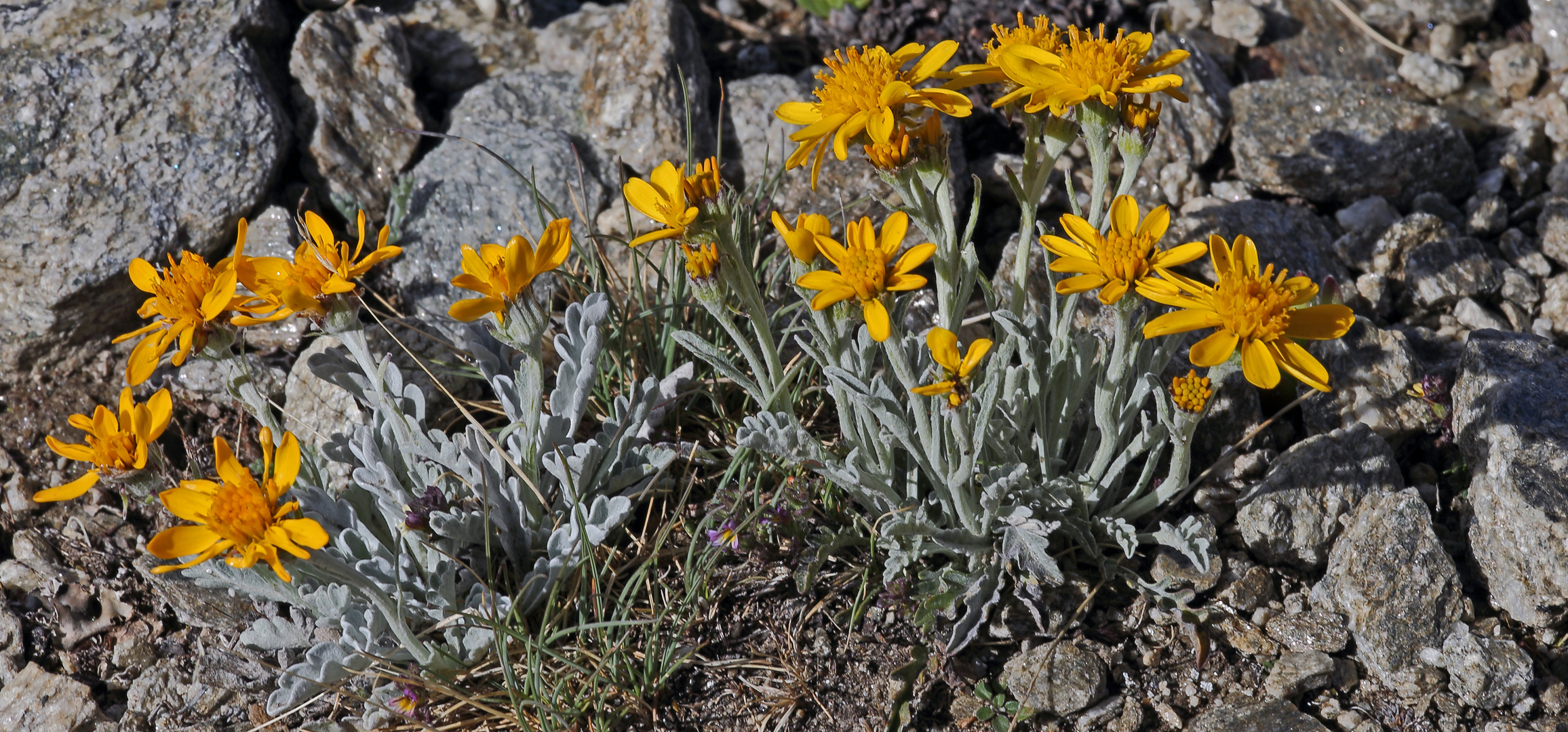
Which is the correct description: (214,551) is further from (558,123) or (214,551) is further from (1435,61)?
(1435,61)

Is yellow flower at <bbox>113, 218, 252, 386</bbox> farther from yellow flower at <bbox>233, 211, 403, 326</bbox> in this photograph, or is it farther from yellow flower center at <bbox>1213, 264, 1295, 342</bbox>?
yellow flower center at <bbox>1213, 264, 1295, 342</bbox>

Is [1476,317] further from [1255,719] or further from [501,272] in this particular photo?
[501,272]

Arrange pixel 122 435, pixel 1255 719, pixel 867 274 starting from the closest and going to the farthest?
pixel 867 274 → pixel 122 435 → pixel 1255 719

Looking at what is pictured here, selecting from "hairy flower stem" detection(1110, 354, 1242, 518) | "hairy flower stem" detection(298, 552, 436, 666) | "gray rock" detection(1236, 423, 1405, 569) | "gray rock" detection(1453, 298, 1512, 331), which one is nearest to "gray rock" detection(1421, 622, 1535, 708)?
"gray rock" detection(1236, 423, 1405, 569)

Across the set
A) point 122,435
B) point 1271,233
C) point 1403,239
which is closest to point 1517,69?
point 1403,239

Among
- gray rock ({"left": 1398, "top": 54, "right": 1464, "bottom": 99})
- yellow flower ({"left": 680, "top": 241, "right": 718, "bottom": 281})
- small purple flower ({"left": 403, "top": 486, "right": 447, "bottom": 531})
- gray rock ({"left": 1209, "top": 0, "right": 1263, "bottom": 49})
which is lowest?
gray rock ({"left": 1398, "top": 54, "right": 1464, "bottom": 99})
